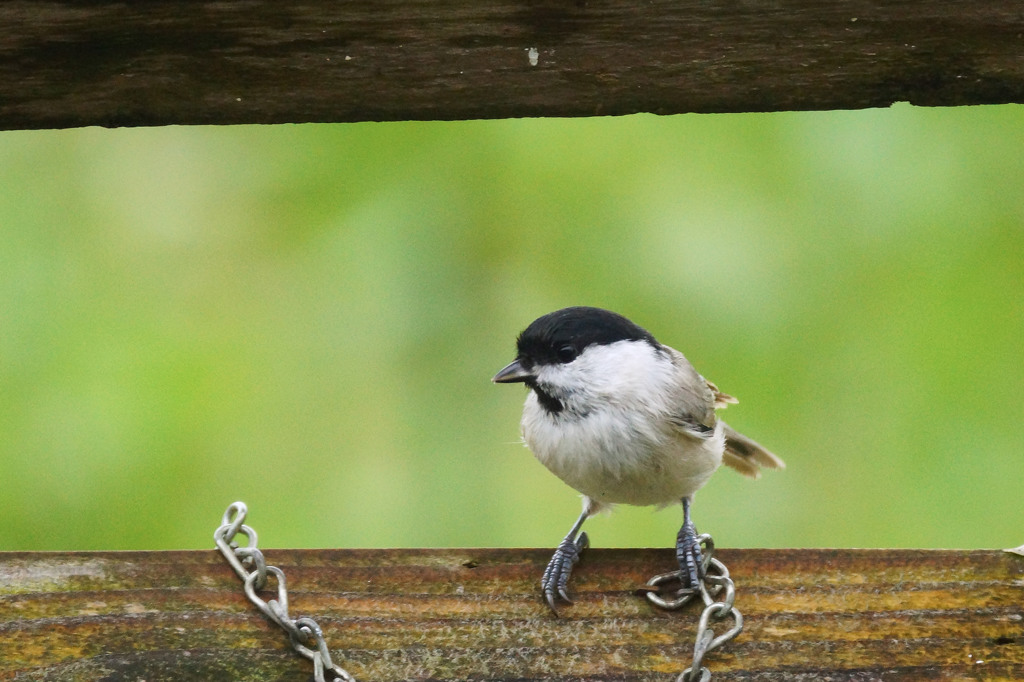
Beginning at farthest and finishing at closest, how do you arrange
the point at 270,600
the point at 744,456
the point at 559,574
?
1. the point at 744,456
2. the point at 559,574
3. the point at 270,600

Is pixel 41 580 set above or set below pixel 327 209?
below

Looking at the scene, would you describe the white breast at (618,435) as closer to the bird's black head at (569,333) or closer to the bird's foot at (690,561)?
the bird's black head at (569,333)

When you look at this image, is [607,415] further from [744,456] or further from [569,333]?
[744,456]

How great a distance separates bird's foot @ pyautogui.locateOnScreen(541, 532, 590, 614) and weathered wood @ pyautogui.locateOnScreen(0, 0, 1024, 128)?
64 cm

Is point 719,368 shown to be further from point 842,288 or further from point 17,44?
point 17,44

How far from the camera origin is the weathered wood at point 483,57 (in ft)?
4.24

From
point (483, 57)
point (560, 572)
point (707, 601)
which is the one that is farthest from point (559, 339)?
point (483, 57)

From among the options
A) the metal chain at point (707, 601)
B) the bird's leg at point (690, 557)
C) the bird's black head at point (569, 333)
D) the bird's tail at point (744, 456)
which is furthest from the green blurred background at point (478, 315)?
the metal chain at point (707, 601)

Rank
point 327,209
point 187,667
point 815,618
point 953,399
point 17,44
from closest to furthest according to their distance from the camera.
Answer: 1. point 17,44
2. point 187,667
3. point 815,618
4. point 953,399
5. point 327,209

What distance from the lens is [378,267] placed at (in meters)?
2.19

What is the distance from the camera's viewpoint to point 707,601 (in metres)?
1.48

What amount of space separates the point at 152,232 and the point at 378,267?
1.70ft

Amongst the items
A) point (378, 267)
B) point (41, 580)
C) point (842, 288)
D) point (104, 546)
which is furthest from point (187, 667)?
point (842, 288)

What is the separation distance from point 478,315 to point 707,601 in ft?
3.00
